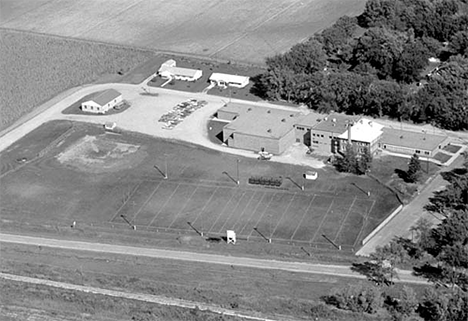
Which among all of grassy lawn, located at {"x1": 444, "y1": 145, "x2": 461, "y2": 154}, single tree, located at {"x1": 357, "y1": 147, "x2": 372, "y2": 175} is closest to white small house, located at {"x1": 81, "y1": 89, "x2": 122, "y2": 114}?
single tree, located at {"x1": 357, "y1": 147, "x2": 372, "y2": 175}

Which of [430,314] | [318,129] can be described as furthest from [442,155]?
[430,314]

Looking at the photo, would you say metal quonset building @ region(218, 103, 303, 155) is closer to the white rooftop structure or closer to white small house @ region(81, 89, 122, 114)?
the white rooftop structure

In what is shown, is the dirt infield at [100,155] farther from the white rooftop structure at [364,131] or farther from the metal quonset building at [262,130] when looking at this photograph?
the white rooftop structure at [364,131]

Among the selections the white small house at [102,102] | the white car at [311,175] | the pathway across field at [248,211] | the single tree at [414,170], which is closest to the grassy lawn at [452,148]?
the single tree at [414,170]

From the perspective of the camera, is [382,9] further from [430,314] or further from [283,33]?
[430,314]

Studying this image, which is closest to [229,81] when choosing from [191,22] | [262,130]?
[262,130]

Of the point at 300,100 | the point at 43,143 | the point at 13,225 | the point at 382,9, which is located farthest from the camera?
the point at 382,9

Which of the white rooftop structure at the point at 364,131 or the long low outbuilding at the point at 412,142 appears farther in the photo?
the white rooftop structure at the point at 364,131
